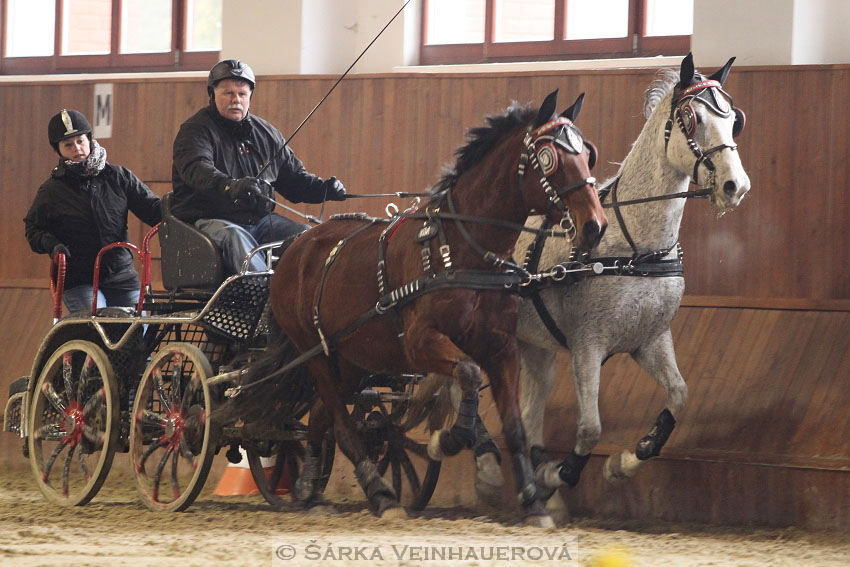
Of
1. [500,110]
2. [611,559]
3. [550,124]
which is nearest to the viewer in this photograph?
[611,559]

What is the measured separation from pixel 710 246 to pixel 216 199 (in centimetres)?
263

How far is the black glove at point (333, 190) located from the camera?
19.4ft

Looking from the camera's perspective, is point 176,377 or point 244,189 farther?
point 176,377

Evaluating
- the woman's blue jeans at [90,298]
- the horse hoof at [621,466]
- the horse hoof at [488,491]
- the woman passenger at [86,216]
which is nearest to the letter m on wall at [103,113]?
the woman passenger at [86,216]

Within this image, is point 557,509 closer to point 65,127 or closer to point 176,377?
point 176,377

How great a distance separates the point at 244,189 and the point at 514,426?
1.63 meters

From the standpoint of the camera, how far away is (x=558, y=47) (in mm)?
7688

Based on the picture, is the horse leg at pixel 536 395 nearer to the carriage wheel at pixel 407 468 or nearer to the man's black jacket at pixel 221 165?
the carriage wheel at pixel 407 468

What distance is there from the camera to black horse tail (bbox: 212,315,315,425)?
5297mm

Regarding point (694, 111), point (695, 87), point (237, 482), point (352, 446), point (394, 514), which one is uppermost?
point (695, 87)

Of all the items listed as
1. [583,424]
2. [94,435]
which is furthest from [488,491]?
[94,435]

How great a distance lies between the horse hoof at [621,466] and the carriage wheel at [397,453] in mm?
839

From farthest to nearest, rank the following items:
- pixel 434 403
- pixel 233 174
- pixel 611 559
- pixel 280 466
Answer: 1. pixel 280 466
2. pixel 233 174
3. pixel 434 403
4. pixel 611 559

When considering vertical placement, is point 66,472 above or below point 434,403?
below
